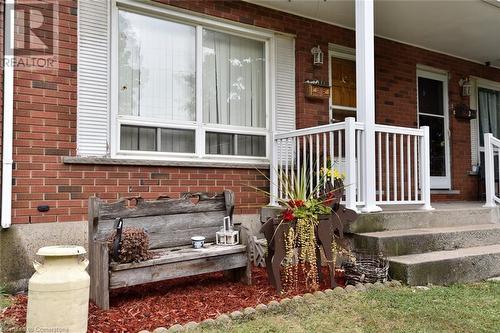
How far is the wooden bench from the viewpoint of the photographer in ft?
10.3

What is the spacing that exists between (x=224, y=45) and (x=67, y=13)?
1.83 meters

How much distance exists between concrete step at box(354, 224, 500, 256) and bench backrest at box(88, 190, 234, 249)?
1.37 metres

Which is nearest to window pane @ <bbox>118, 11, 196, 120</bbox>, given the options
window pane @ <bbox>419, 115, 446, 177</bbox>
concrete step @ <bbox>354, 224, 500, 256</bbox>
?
concrete step @ <bbox>354, 224, 500, 256</bbox>

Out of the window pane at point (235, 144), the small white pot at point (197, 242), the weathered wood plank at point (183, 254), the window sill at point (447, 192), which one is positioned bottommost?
the weathered wood plank at point (183, 254)

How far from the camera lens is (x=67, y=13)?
4133mm

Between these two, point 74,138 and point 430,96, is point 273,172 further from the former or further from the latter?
point 430,96

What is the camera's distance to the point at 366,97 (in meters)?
4.46

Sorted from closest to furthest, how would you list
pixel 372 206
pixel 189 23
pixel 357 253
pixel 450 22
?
pixel 357 253 < pixel 372 206 < pixel 189 23 < pixel 450 22

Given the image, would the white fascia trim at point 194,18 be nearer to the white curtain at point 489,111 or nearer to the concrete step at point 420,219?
the concrete step at point 420,219

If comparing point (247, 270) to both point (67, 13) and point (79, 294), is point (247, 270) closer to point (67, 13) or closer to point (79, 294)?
point (79, 294)

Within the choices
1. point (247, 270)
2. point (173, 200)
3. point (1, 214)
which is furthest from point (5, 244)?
point (247, 270)

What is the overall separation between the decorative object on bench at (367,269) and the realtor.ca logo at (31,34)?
332 centimetres

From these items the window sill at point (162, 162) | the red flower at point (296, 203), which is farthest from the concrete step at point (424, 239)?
the window sill at point (162, 162)

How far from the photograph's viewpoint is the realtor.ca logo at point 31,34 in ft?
12.5
